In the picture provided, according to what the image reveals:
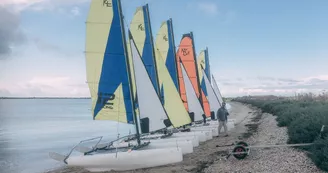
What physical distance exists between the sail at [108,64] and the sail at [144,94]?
33.8 inches

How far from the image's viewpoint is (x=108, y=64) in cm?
1341

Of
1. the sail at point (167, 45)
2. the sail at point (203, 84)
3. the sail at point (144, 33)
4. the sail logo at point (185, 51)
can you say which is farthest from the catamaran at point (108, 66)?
the sail at point (203, 84)

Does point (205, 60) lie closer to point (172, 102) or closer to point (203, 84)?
point (203, 84)

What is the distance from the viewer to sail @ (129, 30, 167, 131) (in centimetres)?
1425

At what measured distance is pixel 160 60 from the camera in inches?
702

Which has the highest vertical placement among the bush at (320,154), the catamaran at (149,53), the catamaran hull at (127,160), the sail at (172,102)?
the catamaran at (149,53)

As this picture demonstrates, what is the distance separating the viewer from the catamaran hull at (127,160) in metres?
12.4

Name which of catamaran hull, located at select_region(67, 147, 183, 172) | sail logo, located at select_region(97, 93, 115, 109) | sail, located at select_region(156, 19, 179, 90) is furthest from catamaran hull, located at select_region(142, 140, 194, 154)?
sail, located at select_region(156, 19, 179, 90)

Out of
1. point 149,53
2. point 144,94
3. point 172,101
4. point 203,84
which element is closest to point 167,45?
point 149,53

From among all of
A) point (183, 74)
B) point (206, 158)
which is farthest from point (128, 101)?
point (183, 74)

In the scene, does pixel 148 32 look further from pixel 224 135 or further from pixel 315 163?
pixel 315 163

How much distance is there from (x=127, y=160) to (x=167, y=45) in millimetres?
10286

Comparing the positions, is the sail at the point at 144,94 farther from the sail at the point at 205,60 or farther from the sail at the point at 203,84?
the sail at the point at 205,60

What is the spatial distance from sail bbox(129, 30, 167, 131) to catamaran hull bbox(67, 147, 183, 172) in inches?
77.9
